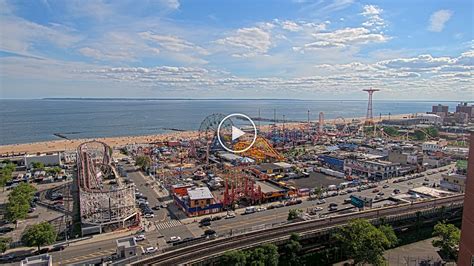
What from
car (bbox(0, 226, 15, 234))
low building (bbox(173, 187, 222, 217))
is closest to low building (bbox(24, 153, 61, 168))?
car (bbox(0, 226, 15, 234))

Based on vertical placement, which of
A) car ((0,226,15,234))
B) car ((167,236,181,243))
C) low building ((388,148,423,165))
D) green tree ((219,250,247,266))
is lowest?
car ((0,226,15,234))

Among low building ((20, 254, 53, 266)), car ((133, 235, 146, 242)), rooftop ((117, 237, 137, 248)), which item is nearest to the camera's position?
low building ((20, 254, 53, 266))

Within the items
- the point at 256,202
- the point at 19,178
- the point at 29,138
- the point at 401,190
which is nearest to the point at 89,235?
the point at 256,202

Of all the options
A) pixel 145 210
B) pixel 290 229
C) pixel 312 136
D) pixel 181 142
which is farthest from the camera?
pixel 312 136

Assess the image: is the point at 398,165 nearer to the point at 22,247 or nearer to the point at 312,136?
the point at 312,136

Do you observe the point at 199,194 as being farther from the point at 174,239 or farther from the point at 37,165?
the point at 37,165

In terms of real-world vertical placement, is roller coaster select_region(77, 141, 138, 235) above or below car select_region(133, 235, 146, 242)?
above

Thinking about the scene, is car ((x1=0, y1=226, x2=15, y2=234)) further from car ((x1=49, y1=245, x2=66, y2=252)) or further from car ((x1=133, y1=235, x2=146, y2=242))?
car ((x1=133, y1=235, x2=146, y2=242))
